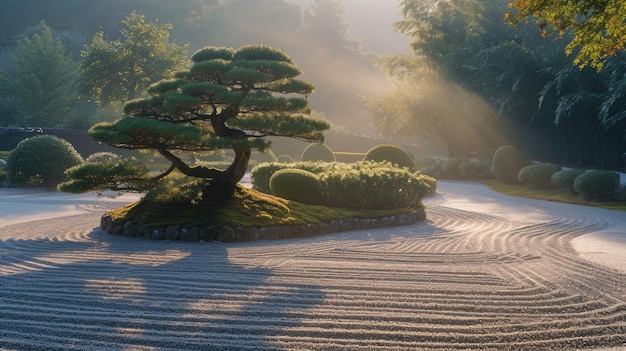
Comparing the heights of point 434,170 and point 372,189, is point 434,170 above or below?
above

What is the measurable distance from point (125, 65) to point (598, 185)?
32746mm

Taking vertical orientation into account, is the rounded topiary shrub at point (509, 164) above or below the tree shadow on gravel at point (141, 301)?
above

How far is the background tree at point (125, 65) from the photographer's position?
125 ft

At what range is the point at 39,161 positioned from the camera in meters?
19.6

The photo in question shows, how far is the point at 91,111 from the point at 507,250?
49.6 meters

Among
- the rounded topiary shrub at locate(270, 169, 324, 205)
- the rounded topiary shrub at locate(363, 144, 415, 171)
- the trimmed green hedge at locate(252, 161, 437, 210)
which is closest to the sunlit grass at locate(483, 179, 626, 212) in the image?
the rounded topiary shrub at locate(363, 144, 415, 171)

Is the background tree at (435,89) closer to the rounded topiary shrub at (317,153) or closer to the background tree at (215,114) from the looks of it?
the rounded topiary shrub at (317,153)

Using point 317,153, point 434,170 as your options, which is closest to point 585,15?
point 317,153

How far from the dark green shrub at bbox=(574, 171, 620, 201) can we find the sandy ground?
288 inches

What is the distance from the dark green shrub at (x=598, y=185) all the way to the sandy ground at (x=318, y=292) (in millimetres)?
7308

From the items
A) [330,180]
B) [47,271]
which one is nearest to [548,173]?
[330,180]

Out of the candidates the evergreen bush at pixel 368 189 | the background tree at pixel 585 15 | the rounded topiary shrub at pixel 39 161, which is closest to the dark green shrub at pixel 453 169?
the evergreen bush at pixel 368 189

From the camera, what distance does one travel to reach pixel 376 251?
26.3ft

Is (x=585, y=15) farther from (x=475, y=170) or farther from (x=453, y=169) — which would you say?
(x=453, y=169)
